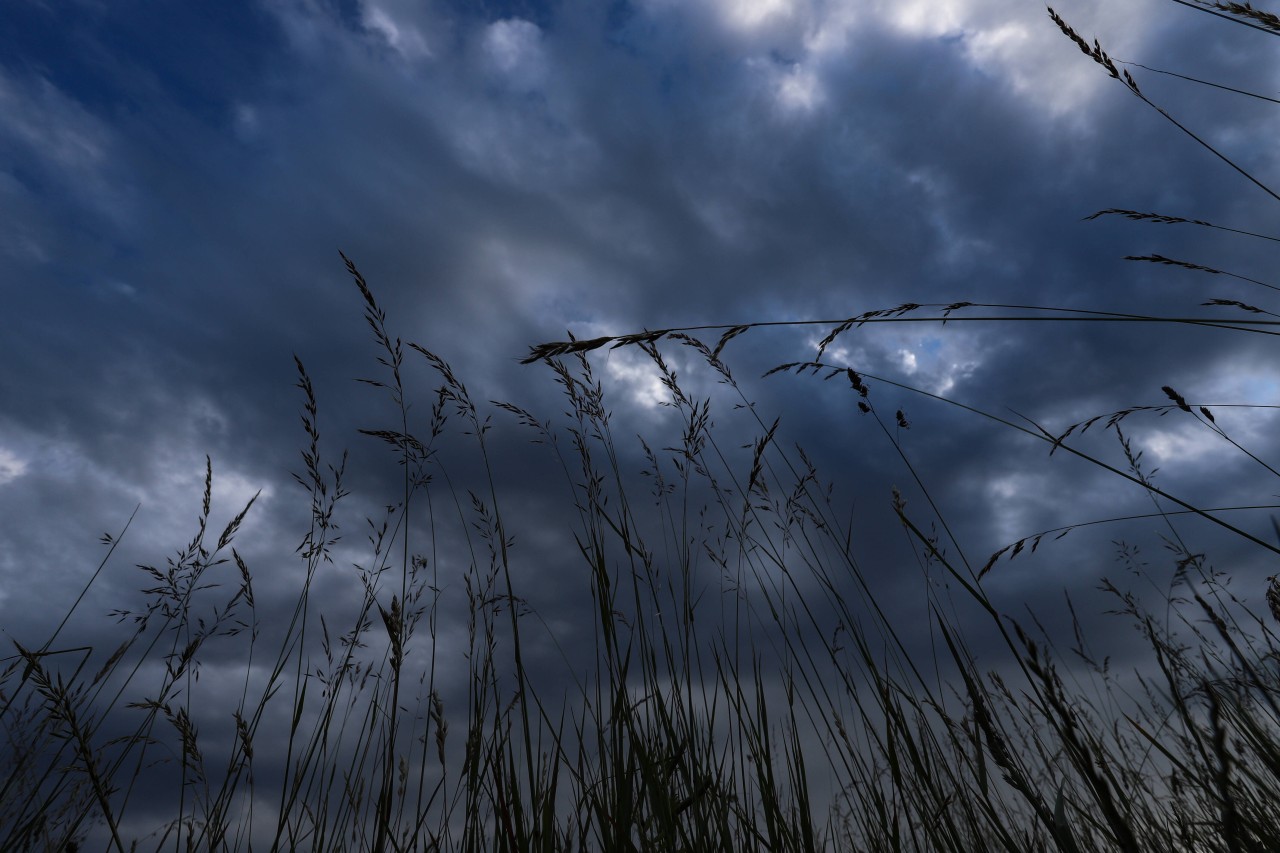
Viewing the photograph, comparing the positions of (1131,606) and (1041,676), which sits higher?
(1131,606)

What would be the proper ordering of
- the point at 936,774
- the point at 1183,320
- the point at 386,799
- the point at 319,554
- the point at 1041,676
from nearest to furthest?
the point at 1041,676
the point at 386,799
the point at 1183,320
the point at 936,774
the point at 319,554

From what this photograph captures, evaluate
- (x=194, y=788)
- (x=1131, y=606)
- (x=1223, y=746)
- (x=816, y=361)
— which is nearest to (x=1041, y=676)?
(x=1223, y=746)

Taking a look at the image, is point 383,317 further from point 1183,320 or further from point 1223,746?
point 1223,746

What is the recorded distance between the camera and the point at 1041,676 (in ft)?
1.93

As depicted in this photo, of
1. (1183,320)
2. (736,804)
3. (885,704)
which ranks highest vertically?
(1183,320)

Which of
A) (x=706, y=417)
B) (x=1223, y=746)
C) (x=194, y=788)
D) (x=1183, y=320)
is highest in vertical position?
(x=706, y=417)

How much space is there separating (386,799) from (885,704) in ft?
3.90

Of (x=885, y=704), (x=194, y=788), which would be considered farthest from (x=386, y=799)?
(x=194, y=788)

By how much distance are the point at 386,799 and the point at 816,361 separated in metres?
1.64

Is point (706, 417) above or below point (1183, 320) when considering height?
above

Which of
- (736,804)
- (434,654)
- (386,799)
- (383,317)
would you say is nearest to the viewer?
(386,799)

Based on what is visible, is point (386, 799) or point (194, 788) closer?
point (386, 799)

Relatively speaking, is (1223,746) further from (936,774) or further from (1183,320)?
(936,774)

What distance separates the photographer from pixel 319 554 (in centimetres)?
→ 297
